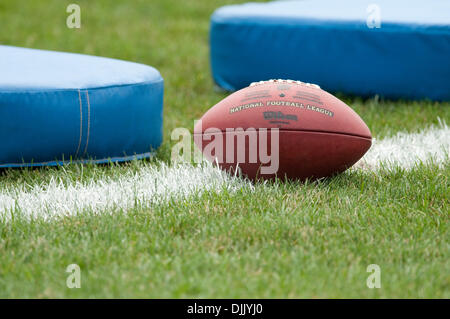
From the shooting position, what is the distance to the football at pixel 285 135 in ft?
8.99

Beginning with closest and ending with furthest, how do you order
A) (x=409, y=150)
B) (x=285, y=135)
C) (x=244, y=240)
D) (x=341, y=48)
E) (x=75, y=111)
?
(x=244, y=240) → (x=285, y=135) → (x=75, y=111) → (x=409, y=150) → (x=341, y=48)

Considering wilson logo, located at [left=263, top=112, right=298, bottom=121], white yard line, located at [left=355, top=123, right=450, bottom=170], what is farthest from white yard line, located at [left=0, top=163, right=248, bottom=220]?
white yard line, located at [left=355, top=123, right=450, bottom=170]

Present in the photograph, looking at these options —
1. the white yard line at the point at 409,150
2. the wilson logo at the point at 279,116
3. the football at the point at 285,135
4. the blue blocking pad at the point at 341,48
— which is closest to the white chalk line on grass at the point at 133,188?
the white yard line at the point at 409,150

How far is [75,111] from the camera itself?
3025 millimetres

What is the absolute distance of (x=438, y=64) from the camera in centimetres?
427

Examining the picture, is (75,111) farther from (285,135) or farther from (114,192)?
(285,135)

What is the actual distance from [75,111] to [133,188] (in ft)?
1.61

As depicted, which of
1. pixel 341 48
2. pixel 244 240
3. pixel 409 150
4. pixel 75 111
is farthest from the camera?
pixel 341 48

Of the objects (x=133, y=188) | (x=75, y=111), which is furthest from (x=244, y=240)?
(x=75, y=111)

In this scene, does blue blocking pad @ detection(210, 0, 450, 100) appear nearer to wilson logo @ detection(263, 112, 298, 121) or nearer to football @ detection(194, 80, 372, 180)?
football @ detection(194, 80, 372, 180)

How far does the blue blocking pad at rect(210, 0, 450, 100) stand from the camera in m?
4.30

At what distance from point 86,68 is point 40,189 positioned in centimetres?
75

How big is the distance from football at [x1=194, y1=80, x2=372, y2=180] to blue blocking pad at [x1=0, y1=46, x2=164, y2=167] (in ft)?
1.68

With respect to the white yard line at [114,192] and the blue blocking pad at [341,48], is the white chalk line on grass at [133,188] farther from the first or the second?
the blue blocking pad at [341,48]
